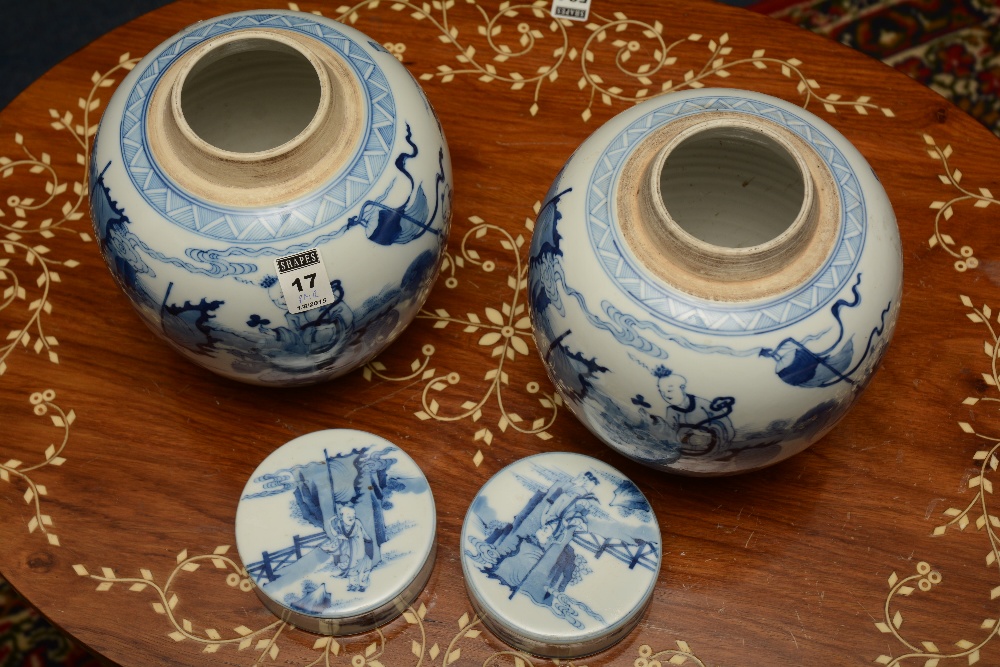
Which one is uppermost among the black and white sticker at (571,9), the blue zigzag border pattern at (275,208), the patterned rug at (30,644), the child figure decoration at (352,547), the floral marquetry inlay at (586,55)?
the blue zigzag border pattern at (275,208)

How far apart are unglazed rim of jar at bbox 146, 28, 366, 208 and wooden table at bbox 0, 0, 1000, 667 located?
1.15 ft

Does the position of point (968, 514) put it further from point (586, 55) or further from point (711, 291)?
point (586, 55)

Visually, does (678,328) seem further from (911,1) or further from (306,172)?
(911,1)

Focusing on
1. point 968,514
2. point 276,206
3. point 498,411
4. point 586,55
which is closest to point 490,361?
point 498,411

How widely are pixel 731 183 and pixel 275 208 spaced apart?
52 centimetres

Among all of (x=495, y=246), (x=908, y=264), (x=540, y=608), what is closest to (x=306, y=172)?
(x=495, y=246)

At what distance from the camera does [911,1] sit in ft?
8.52

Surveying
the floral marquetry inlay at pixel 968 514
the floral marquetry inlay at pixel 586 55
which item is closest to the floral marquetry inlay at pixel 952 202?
the floral marquetry inlay at pixel 968 514

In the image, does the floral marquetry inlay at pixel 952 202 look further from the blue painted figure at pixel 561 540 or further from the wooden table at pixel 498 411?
Result: the blue painted figure at pixel 561 540

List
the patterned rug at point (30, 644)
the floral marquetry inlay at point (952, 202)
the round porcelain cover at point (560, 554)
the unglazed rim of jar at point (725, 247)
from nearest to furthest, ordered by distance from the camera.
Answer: the unglazed rim of jar at point (725, 247)
the round porcelain cover at point (560, 554)
the floral marquetry inlay at point (952, 202)
the patterned rug at point (30, 644)

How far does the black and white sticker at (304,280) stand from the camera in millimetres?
1103

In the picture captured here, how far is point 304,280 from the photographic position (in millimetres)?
1113

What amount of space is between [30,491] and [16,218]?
408 mm

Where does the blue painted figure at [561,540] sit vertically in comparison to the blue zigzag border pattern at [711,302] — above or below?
below
